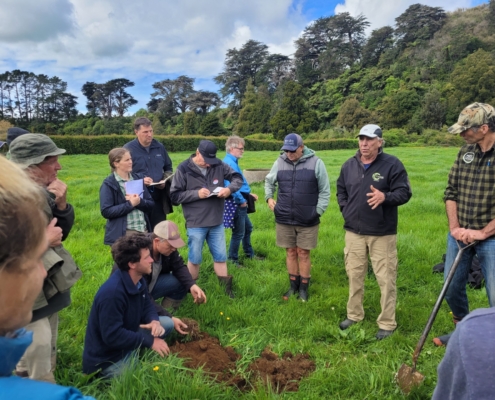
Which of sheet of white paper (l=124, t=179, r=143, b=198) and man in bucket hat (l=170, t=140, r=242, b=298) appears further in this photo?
man in bucket hat (l=170, t=140, r=242, b=298)

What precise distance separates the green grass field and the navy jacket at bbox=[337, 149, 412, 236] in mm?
1158

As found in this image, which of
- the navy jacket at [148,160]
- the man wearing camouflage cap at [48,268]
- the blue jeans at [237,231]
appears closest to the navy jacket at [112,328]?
the man wearing camouflage cap at [48,268]

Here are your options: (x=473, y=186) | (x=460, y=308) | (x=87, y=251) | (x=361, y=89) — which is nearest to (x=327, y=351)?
(x=460, y=308)

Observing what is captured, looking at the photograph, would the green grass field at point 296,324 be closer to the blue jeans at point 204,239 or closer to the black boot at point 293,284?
the black boot at point 293,284

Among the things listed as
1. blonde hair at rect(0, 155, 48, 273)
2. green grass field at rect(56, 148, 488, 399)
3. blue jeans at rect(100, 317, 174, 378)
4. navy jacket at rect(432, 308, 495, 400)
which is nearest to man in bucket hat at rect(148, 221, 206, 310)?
green grass field at rect(56, 148, 488, 399)

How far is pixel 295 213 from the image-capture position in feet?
16.7

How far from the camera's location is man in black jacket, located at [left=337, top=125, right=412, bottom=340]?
13.5 feet

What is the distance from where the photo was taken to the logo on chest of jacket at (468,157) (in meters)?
3.70

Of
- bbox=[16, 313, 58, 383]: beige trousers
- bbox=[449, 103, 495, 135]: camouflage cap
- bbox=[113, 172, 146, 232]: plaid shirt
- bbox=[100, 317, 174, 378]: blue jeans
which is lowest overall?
bbox=[100, 317, 174, 378]: blue jeans

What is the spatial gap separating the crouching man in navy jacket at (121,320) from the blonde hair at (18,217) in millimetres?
2373

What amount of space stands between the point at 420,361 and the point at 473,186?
177 cm

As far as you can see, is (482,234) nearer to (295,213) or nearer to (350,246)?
(350,246)

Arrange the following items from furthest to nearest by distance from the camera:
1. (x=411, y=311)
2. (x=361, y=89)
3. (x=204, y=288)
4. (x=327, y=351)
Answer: (x=361, y=89)
(x=204, y=288)
(x=411, y=311)
(x=327, y=351)

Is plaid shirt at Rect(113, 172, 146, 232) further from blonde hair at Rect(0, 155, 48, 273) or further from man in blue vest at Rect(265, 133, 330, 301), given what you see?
blonde hair at Rect(0, 155, 48, 273)
